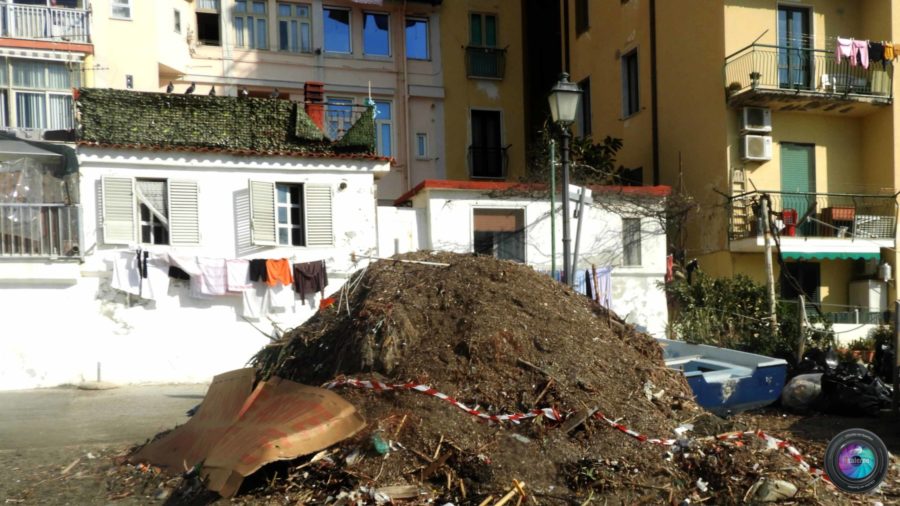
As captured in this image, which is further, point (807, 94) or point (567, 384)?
point (807, 94)

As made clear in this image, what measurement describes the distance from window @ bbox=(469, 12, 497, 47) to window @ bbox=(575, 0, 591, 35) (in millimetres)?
2483

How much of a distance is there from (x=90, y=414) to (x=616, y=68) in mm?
16627

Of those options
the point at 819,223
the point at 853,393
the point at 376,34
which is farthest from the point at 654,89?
the point at 853,393

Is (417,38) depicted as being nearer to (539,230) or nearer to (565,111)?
(539,230)

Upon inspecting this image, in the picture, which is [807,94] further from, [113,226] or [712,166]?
[113,226]

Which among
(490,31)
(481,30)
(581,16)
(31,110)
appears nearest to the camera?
(31,110)

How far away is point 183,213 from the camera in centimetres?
1692

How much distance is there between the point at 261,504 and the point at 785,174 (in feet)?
55.8

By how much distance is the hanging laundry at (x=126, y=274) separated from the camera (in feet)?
53.1

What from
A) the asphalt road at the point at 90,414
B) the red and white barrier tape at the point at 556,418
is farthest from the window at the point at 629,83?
the red and white barrier tape at the point at 556,418

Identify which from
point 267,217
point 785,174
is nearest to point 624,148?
point 785,174

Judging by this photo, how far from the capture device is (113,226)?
16.4 metres

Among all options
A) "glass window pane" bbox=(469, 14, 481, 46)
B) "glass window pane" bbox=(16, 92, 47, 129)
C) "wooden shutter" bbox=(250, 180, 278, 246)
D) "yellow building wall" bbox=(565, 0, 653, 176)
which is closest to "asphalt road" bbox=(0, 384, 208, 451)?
"wooden shutter" bbox=(250, 180, 278, 246)

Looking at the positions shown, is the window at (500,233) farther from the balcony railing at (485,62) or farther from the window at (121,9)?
the window at (121,9)
